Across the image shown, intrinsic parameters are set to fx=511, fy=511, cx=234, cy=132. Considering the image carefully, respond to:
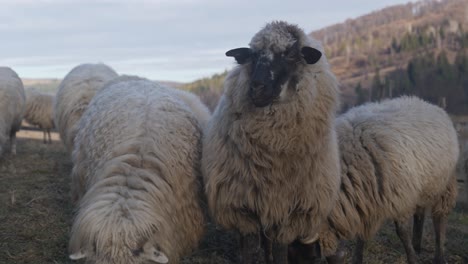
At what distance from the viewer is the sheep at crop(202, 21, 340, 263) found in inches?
162

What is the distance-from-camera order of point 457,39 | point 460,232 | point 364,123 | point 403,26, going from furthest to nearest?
point 403,26 → point 457,39 → point 460,232 → point 364,123

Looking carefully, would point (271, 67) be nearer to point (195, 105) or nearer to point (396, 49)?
point (195, 105)

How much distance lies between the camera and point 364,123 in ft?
17.9

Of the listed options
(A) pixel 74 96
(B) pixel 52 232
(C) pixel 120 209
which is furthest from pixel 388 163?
(A) pixel 74 96

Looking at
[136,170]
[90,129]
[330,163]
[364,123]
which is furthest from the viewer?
[364,123]

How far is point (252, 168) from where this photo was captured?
4195 mm

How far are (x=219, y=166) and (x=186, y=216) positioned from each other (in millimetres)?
561

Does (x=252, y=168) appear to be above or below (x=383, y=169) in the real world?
above

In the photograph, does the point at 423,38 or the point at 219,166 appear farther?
the point at 423,38

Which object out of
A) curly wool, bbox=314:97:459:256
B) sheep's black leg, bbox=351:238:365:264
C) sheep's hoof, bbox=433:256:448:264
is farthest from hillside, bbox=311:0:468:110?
sheep's black leg, bbox=351:238:365:264

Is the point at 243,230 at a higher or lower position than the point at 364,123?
lower

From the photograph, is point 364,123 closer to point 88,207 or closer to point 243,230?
point 243,230

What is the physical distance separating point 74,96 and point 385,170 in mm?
5299

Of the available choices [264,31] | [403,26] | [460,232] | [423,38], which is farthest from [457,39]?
[264,31]
